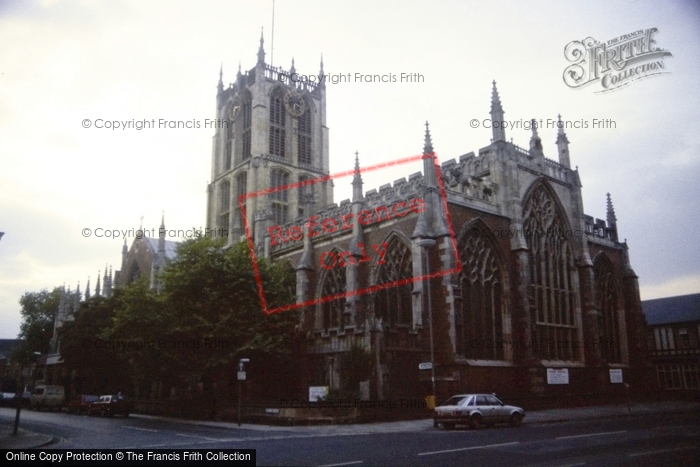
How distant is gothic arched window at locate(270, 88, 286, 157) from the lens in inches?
2493

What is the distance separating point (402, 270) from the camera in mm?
35844

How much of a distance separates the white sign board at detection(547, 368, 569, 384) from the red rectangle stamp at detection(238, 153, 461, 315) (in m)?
9.45

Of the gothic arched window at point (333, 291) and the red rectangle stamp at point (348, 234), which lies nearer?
the red rectangle stamp at point (348, 234)

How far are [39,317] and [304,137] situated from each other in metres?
48.1

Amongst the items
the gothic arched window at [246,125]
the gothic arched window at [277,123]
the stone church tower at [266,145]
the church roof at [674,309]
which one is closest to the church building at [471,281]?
the church roof at [674,309]

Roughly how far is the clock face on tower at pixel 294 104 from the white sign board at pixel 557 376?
40.6 m

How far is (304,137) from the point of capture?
66500 mm

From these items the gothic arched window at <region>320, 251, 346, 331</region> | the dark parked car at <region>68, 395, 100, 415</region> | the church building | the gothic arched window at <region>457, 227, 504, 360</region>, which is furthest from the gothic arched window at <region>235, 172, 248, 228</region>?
the gothic arched window at <region>457, 227, 504, 360</region>

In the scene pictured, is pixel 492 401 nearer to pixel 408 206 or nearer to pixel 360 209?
pixel 408 206

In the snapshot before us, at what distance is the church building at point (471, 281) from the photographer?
31375 millimetres

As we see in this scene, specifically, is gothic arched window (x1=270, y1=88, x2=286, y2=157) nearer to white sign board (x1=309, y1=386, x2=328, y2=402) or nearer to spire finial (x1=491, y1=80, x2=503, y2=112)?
spire finial (x1=491, y1=80, x2=503, y2=112)

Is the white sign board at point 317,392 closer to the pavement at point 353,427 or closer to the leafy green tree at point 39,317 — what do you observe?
the pavement at point 353,427

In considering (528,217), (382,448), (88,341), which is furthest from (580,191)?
(88,341)

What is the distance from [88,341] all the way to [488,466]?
44.5 m
